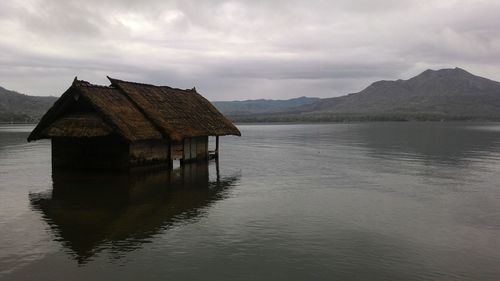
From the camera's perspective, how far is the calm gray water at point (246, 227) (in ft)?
45.7

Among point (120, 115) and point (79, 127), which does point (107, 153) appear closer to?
point (79, 127)

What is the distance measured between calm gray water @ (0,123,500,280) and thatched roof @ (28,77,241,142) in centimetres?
302

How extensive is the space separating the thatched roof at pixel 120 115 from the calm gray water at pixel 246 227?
302cm

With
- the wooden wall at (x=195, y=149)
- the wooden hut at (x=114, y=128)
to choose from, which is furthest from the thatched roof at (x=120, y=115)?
the wooden wall at (x=195, y=149)

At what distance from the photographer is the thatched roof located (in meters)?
30.2

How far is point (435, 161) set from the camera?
151ft

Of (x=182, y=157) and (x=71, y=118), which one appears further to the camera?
(x=182, y=157)

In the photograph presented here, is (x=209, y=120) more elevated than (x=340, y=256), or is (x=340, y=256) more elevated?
(x=209, y=120)

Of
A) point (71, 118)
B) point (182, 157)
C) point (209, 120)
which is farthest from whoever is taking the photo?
point (209, 120)

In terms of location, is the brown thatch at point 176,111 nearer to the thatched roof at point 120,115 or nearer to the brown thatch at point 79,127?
the thatched roof at point 120,115

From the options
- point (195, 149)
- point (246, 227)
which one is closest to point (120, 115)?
point (195, 149)

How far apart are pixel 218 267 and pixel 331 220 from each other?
764 centimetres

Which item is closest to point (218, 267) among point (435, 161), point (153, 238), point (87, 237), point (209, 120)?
point (153, 238)

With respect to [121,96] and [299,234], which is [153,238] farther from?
[121,96]
